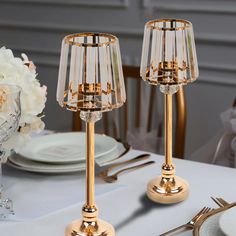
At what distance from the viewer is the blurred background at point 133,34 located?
8.59 feet

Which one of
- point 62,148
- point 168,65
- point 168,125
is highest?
point 168,65

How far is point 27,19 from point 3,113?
80.9 inches

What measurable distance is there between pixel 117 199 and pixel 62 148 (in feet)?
1.01

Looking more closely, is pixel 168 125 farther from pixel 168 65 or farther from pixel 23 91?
pixel 23 91

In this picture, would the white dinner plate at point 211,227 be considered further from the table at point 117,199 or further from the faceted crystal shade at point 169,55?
the faceted crystal shade at point 169,55

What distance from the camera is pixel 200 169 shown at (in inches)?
53.7

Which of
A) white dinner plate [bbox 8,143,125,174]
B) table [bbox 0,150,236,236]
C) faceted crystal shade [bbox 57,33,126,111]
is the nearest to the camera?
faceted crystal shade [bbox 57,33,126,111]

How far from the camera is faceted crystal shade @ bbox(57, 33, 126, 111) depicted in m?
0.92

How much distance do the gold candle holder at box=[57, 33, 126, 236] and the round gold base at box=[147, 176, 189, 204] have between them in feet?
0.71

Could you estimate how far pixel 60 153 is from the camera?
4.72 ft

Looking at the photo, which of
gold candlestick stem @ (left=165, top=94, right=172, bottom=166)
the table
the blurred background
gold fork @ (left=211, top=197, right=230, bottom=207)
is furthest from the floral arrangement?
the blurred background

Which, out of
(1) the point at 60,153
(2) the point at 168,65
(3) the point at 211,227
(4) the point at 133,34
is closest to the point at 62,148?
(1) the point at 60,153

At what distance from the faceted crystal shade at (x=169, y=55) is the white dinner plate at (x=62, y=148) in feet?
0.94

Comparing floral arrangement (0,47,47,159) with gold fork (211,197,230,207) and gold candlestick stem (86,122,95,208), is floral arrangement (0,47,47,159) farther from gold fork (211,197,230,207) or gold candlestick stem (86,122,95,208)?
gold fork (211,197,230,207)
